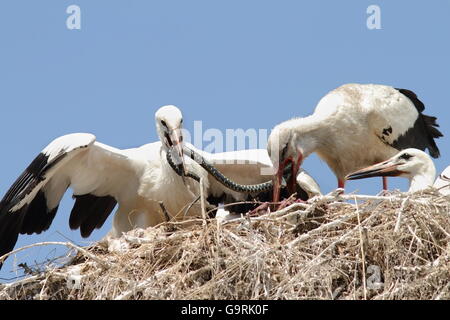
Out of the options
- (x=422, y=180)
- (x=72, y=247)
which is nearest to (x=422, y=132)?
(x=422, y=180)

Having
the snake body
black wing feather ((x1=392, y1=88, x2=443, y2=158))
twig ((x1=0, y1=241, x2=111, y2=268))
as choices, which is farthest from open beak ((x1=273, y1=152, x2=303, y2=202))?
twig ((x1=0, y1=241, x2=111, y2=268))

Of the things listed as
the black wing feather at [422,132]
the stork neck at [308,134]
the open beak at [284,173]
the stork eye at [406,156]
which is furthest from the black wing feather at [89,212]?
the black wing feather at [422,132]

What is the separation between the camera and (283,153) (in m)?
10.3

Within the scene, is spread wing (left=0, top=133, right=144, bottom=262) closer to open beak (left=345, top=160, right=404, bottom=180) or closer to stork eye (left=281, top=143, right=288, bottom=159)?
stork eye (left=281, top=143, right=288, bottom=159)

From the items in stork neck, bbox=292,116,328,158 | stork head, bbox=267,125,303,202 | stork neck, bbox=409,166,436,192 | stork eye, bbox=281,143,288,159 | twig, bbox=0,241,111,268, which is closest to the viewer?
twig, bbox=0,241,111,268

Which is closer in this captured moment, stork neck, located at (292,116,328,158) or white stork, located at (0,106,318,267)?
white stork, located at (0,106,318,267)

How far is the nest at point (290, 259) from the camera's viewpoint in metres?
7.91

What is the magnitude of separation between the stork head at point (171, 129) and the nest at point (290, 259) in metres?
0.85

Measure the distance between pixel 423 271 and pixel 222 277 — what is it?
1223 millimetres

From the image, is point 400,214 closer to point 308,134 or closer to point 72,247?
point 72,247

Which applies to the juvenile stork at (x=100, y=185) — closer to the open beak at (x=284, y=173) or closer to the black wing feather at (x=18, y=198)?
the black wing feather at (x=18, y=198)

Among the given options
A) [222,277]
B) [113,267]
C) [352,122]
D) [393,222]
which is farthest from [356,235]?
[352,122]

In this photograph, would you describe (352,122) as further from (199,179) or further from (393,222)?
(393,222)

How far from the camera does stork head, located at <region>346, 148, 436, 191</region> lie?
30.7 feet
